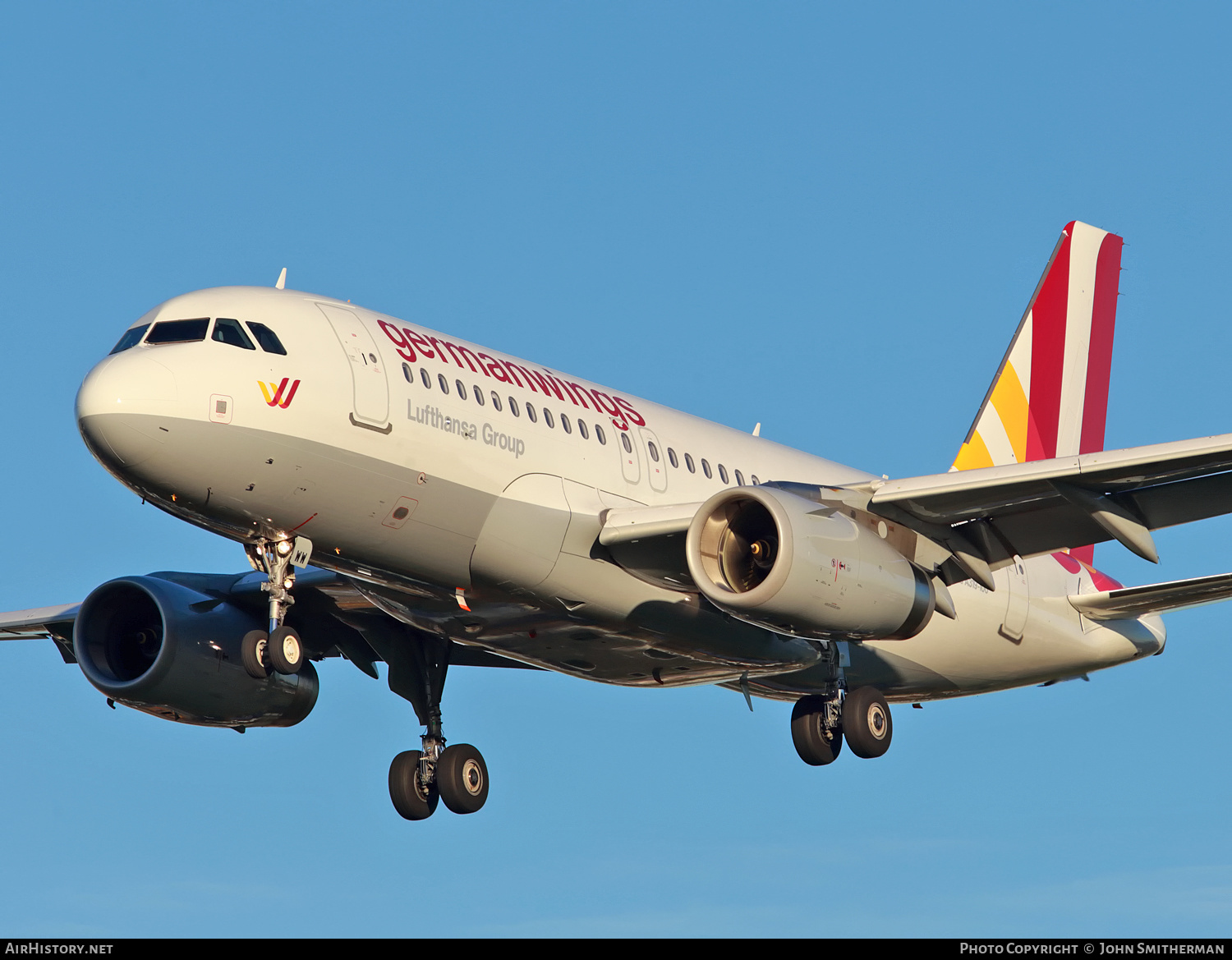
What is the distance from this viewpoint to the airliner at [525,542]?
24328 millimetres

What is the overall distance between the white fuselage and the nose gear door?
25 mm

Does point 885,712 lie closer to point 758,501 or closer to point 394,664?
point 758,501

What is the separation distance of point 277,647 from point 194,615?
23.8 ft

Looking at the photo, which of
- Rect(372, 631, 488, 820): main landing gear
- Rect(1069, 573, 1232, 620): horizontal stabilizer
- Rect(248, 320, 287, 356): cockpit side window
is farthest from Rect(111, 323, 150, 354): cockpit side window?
Rect(1069, 573, 1232, 620): horizontal stabilizer

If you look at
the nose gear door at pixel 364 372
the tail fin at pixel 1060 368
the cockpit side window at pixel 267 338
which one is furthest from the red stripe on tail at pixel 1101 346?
the cockpit side window at pixel 267 338

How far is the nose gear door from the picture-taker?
81.1 feet

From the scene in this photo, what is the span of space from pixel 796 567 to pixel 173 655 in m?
11.5

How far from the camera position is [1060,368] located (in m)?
40.6

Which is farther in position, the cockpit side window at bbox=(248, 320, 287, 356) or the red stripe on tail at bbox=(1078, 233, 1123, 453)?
the red stripe on tail at bbox=(1078, 233, 1123, 453)

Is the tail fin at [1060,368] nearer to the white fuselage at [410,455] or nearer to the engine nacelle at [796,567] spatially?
the white fuselage at [410,455]

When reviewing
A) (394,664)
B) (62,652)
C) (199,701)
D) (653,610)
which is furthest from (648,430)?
(62,652)

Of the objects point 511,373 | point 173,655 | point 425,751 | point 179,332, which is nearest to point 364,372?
point 179,332

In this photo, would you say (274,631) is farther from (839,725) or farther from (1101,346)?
(1101,346)

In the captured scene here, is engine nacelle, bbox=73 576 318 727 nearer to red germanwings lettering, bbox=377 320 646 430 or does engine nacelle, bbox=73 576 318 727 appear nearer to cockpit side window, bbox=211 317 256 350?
red germanwings lettering, bbox=377 320 646 430
